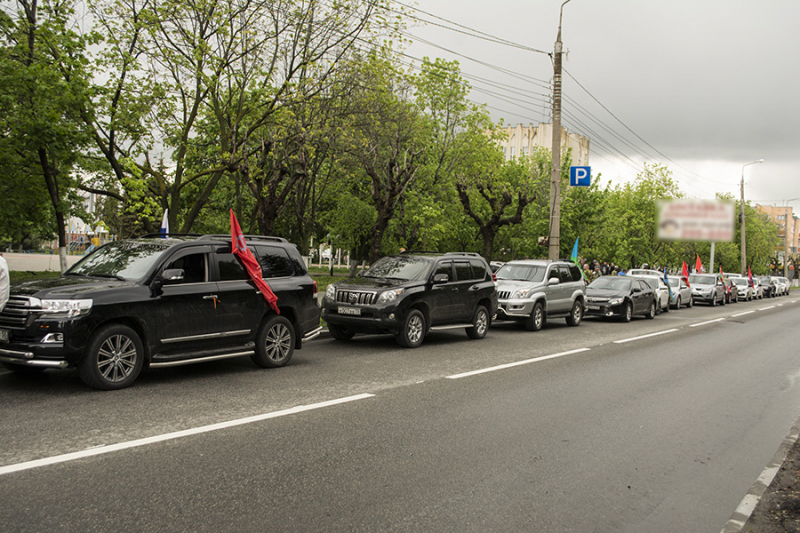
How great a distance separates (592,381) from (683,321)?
49.0 feet

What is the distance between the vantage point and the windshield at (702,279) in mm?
34469

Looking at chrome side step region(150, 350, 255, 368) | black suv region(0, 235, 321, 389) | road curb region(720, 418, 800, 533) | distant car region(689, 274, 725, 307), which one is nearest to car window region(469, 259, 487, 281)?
black suv region(0, 235, 321, 389)

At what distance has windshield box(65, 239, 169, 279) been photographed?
8086mm

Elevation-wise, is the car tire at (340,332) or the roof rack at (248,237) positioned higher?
the roof rack at (248,237)

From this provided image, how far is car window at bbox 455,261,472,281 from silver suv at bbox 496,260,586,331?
297 cm

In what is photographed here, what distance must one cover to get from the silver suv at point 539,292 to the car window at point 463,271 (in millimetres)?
2971

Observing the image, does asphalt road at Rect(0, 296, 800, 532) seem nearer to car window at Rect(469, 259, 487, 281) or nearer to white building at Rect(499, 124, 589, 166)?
car window at Rect(469, 259, 487, 281)

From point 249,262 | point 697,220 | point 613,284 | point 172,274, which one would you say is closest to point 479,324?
point 249,262

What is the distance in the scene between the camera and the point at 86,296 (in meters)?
7.08

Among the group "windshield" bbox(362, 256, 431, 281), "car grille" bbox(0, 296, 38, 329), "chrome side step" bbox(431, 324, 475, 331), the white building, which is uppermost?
the white building

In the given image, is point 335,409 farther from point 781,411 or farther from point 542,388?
point 781,411

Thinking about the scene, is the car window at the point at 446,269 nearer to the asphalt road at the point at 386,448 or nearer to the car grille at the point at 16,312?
the asphalt road at the point at 386,448

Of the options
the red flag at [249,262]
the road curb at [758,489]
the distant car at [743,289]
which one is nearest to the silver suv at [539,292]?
the red flag at [249,262]

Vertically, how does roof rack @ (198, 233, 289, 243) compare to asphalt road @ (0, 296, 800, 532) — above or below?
above
